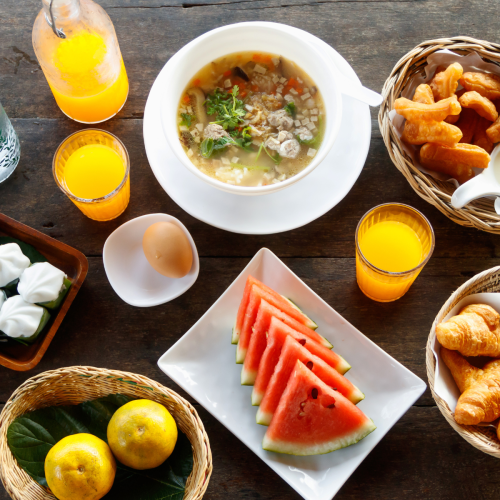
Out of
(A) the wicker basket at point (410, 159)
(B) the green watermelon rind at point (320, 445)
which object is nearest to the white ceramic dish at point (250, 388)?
(B) the green watermelon rind at point (320, 445)

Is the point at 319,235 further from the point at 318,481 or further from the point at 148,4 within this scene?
the point at 148,4

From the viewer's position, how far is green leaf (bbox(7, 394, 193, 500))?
165cm

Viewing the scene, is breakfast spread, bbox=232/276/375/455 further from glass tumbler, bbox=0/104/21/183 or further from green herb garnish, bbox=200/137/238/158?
glass tumbler, bbox=0/104/21/183

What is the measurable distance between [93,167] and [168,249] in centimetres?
47

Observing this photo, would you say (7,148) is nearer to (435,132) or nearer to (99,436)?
(99,436)

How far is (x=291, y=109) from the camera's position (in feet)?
6.21

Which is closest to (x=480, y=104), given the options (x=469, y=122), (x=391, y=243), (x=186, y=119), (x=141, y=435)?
(x=469, y=122)

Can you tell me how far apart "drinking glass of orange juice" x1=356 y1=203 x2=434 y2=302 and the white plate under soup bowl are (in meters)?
0.33

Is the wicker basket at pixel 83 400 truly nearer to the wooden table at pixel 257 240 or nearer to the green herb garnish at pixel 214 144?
the wooden table at pixel 257 240

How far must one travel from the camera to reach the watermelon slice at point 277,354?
5.45 feet

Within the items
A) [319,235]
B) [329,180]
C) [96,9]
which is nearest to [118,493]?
[319,235]

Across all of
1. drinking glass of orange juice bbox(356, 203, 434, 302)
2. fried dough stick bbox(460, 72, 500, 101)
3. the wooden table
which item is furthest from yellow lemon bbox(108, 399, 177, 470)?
fried dough stick bbox(460, 72, 500, 101)

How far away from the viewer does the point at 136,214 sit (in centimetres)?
198

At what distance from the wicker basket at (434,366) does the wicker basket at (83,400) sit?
2.41 feet
